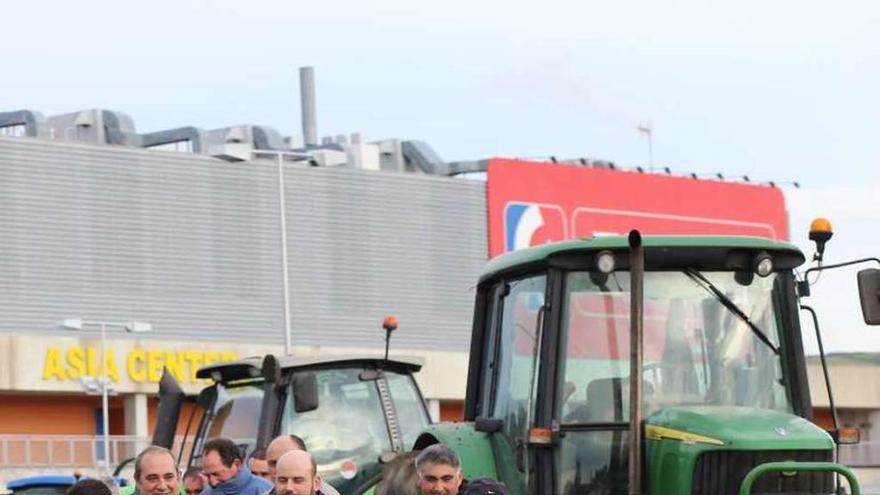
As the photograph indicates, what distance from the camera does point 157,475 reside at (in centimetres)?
1256

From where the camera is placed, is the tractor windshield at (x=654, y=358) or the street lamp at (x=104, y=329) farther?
the street lamp at (x=104, y=329)

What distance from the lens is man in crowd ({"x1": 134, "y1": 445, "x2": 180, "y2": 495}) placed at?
41.2 feet

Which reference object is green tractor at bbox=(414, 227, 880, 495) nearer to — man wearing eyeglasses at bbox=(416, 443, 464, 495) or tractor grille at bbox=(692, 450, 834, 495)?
Answer: tractor grille at bbox=(692, 450, 834, 495)

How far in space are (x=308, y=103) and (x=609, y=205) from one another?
1087cm

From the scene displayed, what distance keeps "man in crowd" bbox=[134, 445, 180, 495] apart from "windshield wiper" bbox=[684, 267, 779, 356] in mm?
3020

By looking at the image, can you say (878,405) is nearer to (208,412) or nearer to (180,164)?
(180,164)

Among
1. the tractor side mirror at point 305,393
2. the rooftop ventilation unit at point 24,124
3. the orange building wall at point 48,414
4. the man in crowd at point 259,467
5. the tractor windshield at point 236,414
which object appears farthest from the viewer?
the rooftop ventilation unit at point 24,124

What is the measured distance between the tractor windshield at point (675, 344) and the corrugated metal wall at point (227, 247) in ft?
200

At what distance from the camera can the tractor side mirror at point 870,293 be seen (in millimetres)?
13211

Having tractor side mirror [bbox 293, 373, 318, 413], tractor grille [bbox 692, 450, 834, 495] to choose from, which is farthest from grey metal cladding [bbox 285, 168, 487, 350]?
tractor grille [bbox 692, 450, 834, 495]

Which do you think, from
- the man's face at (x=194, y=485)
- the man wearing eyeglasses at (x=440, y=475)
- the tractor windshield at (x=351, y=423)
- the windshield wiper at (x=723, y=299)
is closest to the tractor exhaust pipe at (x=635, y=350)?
the man wearing eyeglasses at (x=440, y=475)

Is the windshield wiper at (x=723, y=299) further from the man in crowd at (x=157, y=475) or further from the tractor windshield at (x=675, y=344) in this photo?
the man in crowd at (x=157, y=475)

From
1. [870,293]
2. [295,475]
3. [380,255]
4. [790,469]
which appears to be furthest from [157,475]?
[380,255]

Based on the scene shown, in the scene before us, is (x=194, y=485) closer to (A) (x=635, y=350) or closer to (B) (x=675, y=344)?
(B) (x=675, y=344)
